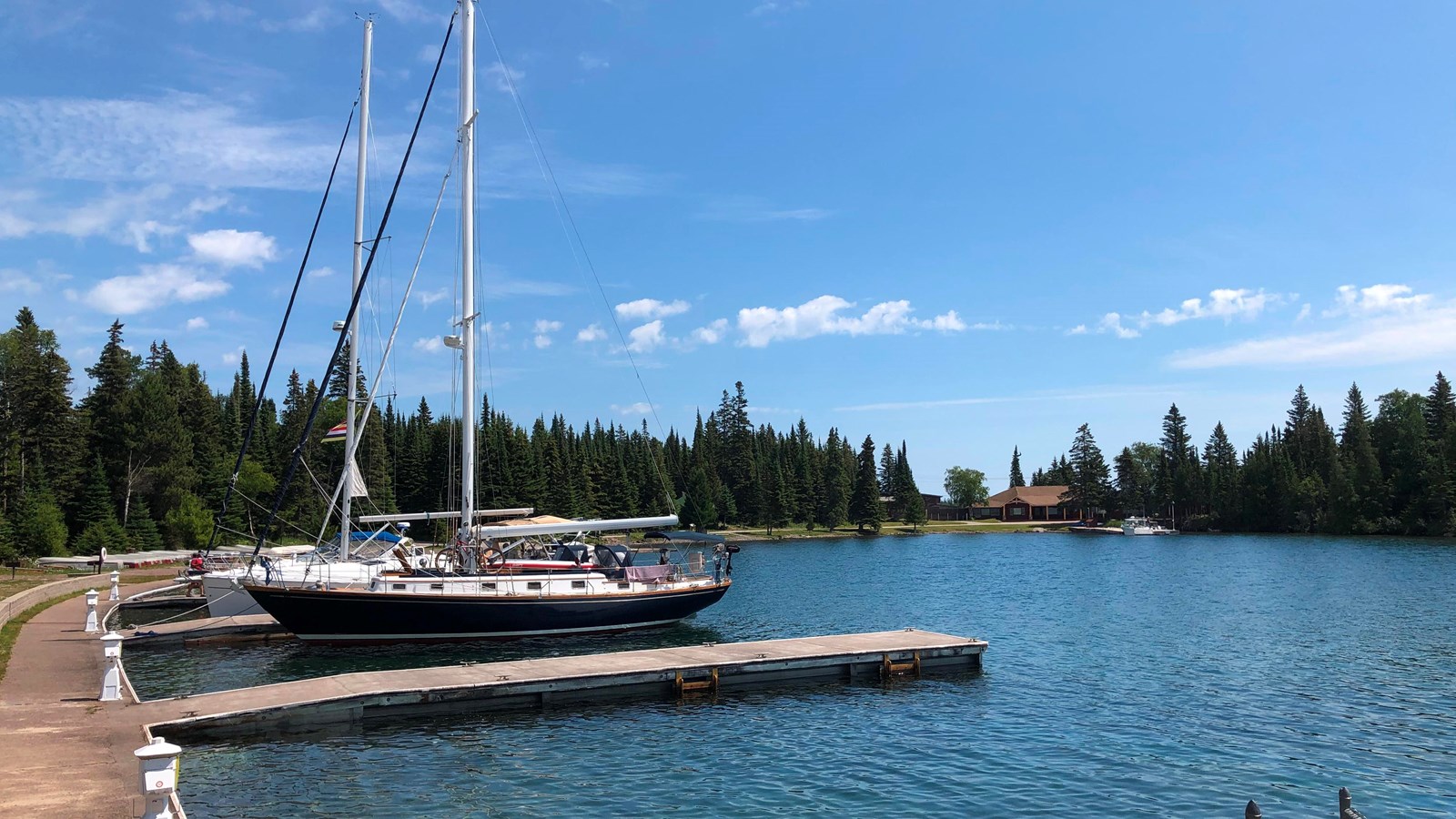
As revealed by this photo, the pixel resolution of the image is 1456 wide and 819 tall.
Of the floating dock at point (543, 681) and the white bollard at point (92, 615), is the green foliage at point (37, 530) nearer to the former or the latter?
the white bollard at point (92, 615)

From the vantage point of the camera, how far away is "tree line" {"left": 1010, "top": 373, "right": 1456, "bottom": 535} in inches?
4141

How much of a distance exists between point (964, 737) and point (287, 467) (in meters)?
90.1

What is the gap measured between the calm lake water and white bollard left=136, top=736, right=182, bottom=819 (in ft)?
14.1

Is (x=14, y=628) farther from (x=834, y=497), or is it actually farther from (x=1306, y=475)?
(x=1306, y=475)

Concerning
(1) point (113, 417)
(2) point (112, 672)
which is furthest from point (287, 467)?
(2) point (112, 672)

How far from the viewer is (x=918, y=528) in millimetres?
147500

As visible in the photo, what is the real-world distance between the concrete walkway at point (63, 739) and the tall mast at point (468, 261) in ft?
38.4

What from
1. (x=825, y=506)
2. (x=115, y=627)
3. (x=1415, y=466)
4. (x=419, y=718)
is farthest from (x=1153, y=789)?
(x=825, y=506)

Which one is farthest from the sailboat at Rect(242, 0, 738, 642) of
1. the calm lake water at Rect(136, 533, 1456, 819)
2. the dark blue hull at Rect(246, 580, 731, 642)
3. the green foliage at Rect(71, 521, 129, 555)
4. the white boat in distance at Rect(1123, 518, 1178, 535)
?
the white boat in distance at Rect(1123, 518, 1178, 535)

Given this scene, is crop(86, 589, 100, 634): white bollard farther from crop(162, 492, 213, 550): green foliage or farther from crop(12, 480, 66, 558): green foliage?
crop(162, 492, 213, 550): green foliage

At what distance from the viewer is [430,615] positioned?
102 feet

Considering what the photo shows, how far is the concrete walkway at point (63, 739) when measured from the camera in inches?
472

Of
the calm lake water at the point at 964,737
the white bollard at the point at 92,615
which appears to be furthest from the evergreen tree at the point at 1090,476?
the white bollard at the point at 92,615

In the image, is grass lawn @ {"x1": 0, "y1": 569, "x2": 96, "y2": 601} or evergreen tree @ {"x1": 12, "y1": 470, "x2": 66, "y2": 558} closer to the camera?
grass lawn @ {"x1": 0, "y1": 569, "x2": 96, "y2": 601}
